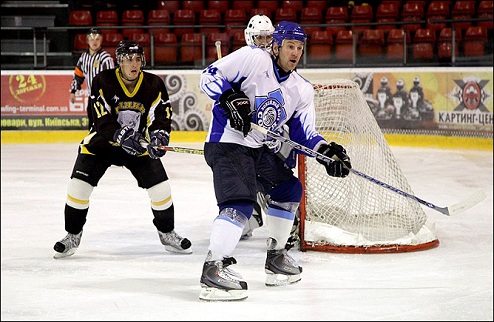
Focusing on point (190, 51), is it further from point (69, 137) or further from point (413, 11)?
point (413, 11)

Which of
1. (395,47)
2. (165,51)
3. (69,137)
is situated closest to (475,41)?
(395,47)

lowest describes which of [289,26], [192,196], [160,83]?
[192,196]

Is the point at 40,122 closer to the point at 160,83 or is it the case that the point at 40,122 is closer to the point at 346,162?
the point at 160,83

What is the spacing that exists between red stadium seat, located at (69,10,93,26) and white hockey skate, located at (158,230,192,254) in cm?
740

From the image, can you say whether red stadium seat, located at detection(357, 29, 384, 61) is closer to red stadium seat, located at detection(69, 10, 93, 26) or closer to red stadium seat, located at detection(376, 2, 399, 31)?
red stadium seat, located at detection(376, 2, 399, 31)

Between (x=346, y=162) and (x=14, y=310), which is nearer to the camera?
(x=14, y=310)

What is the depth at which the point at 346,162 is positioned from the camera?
3283 mm

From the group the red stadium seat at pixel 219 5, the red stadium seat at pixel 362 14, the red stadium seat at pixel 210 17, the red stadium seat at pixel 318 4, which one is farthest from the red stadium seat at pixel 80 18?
the red stadium seat at pixel 362 14

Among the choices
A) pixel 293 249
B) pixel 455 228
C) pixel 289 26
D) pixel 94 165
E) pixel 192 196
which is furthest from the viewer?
pixel 192 196

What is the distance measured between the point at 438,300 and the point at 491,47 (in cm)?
568

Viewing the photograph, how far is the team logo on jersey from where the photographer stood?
327cm

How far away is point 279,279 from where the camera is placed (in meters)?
3.46

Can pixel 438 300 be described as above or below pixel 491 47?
below

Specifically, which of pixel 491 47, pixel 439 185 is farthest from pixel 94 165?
pixel 491 47
